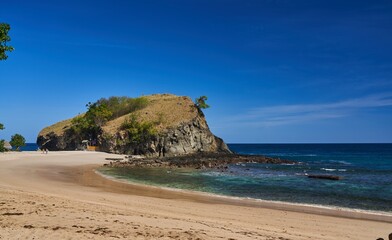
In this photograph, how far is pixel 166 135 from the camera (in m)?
77.7

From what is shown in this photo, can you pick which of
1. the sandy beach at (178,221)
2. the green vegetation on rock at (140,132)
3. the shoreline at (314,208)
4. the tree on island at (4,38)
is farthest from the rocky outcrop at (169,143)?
the tree on island at (4,38)

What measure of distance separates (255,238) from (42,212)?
764cm

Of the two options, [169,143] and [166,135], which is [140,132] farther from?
[169,143]

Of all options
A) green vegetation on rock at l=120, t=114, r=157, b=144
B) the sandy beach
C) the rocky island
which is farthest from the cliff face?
the sandy beach

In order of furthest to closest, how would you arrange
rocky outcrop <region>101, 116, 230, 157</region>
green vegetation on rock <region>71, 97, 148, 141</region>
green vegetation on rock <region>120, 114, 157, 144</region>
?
green vegetation on rock <region>71, 97, 148, 141</region> → rocky outcrop <region>101, 116, 230, 157</region> → green vegetation on rock <region>120, 114, 157, 144</region>

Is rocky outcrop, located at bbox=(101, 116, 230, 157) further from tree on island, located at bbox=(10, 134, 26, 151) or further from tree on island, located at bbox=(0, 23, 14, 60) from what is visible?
tree on island, located at bbox=(0, 23, 14, 60)

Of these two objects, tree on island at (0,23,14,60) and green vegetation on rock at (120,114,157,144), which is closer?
tree on island at (0,23,14,60)

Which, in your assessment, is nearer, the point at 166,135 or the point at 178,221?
the point at 178,221

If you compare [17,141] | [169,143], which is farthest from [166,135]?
[17,141]

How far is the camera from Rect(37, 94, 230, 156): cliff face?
77250mm

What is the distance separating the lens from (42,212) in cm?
1174

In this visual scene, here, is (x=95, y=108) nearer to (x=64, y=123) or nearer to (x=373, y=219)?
(x=64, y=123)

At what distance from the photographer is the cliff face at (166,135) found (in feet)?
253

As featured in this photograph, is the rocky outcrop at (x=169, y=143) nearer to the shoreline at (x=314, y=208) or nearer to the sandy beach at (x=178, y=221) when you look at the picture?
the shoreline at (x=314, y=208)
